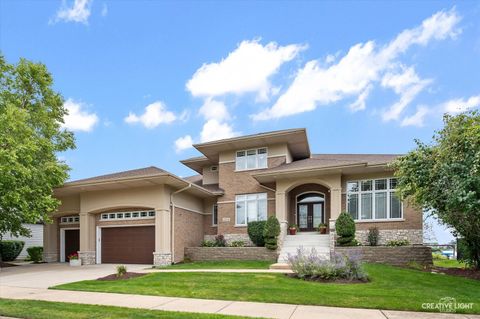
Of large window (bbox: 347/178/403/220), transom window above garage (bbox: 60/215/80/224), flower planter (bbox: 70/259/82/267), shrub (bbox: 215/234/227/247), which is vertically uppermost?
large window (bbox: 347/178/403/220)

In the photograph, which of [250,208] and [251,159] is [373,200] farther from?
[251,159]

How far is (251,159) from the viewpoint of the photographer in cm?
2183

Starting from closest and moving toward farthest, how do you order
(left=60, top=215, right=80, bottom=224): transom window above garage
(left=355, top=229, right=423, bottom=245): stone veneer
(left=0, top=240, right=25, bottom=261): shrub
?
1. (left=355, top=229, right=423, bottom=245): stone veneer
2. (left=60, top=215, right=80, bottom=224): transom window above garage
3. (left=0, top=240, right=25, bottom=261): shrub

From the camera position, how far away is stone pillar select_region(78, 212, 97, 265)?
19.8 meters

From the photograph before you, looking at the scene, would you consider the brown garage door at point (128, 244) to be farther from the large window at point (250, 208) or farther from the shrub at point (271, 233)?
the shrub at point (271, 233)

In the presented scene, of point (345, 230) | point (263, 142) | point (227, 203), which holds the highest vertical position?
point (263, 142)

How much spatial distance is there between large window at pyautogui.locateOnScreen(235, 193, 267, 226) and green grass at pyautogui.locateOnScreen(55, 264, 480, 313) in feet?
26.6

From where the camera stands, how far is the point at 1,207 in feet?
58.3

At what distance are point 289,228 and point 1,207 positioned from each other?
46.6 feet

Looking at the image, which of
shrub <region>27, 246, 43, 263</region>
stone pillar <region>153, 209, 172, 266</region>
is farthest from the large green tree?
stone pillar <region>153, 209, 172, 266</region>

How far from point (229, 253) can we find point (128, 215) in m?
5.64

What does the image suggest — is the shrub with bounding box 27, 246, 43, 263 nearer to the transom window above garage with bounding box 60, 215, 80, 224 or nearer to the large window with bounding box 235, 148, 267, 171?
the transom window above garage with bounding box 60, 215, 80, 224

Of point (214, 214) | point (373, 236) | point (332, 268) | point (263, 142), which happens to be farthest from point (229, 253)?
point (332, 268)

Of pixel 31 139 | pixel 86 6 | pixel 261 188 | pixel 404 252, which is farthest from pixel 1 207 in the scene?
pixel 404 252
